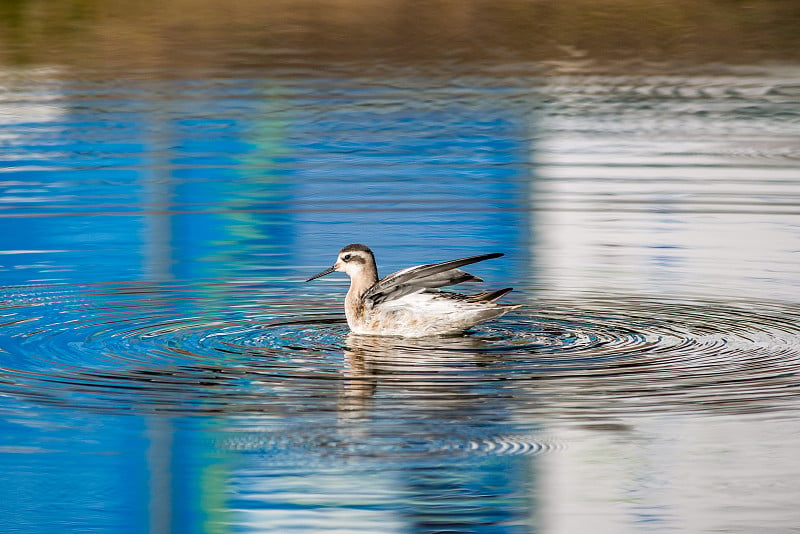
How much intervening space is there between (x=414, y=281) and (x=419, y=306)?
145mm

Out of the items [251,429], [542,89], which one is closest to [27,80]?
[542,89]

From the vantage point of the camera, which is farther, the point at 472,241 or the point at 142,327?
the point at 472,241

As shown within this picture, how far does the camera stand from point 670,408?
7.84m

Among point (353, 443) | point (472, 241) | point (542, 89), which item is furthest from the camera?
point (542, 89)

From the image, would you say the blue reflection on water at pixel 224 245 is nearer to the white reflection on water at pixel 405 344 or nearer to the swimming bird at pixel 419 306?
the white reflection on water at pixel 405 344

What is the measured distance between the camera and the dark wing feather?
31.8ft

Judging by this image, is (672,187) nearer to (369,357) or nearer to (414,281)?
(414,281)

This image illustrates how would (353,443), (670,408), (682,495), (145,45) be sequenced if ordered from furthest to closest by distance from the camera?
(145,45), (670,408), (353,443), (682,495)

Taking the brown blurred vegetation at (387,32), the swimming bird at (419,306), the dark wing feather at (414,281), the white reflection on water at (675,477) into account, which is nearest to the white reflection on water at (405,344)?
the white reflection on water at (675,477)

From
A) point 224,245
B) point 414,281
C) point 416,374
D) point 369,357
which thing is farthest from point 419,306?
point 224,245

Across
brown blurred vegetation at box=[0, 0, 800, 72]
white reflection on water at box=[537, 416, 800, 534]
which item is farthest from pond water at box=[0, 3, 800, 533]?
brown blurred vegetation at box=[0, 0, 800, 72]

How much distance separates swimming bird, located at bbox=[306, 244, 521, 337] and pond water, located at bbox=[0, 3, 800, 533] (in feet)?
0.43

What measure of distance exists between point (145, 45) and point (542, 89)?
26.1ft

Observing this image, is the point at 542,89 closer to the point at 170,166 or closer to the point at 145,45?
the point at 170,166
